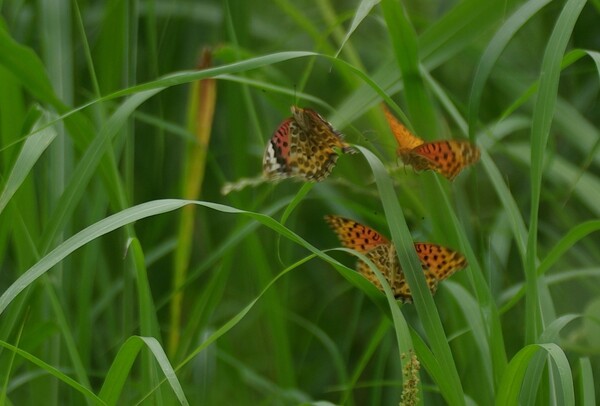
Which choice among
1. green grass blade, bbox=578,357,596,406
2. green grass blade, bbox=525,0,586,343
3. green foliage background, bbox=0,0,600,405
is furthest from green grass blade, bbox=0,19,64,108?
green grass blade, bbox=578,357,596,406

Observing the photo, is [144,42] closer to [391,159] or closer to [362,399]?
[391,159]

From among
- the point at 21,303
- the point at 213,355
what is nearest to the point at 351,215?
the point at 213,355

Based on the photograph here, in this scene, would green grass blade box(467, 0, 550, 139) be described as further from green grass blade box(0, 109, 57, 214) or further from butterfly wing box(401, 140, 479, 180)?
green grass blade box(0, 109, 57, 214)

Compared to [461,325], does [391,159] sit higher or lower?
higher

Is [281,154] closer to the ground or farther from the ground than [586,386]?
farther from the ground

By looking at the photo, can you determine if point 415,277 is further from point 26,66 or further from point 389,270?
point 26,66

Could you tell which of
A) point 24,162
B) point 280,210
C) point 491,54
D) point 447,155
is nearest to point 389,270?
point 447,155
